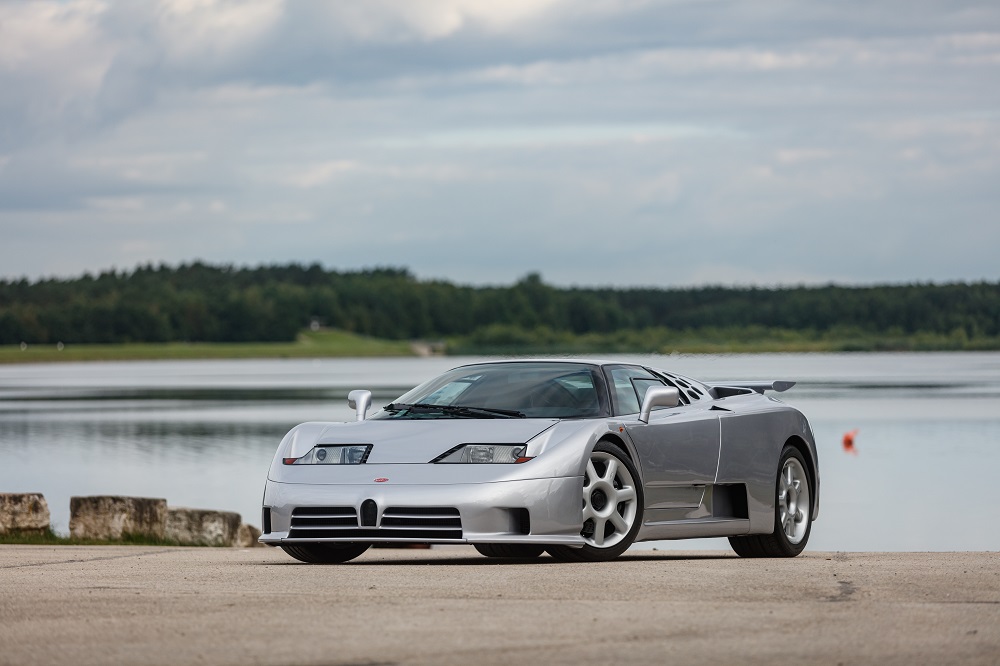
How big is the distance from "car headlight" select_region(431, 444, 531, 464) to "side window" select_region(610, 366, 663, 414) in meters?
1.06

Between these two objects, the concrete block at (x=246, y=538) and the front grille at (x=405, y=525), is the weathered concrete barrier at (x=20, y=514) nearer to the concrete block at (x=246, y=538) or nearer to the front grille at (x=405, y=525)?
the concrete block at (x=246, y=538)

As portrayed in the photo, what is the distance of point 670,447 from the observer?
11.0 meters

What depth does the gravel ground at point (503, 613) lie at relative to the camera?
6535mm

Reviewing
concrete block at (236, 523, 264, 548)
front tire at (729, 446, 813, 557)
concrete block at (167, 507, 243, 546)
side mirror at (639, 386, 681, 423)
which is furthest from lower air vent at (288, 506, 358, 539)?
concrete block at (236, 523, 264, 548)

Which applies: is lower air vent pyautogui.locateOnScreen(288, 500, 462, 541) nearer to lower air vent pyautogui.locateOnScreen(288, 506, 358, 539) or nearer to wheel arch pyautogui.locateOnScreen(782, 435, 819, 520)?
lower air vent pyautogui.locateOnScreen(288, 506, 358, 539)

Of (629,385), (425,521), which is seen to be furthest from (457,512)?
(629,385)

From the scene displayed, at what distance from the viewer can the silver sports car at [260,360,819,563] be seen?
32.6 ft

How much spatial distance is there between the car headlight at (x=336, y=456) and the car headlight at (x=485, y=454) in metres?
0.50

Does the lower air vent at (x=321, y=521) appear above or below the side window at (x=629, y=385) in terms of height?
below

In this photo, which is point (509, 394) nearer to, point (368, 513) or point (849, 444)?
point (368, 513)

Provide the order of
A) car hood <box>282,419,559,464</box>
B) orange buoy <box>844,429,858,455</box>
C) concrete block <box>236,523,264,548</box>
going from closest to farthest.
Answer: car hood <box>282,419,559,464</box> → concrete block <box>236,523,264,548</box> → orange buoy <box>844,429,858,455</box>

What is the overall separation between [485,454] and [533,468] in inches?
12.4

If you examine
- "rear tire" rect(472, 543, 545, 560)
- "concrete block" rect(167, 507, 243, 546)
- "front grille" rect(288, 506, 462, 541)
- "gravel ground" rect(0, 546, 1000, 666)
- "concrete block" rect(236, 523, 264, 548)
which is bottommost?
"concrete block" rect(236, 523, 264, 548)

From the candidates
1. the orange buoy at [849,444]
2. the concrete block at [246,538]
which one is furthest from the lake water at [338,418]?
the concrete block at [246,538]
